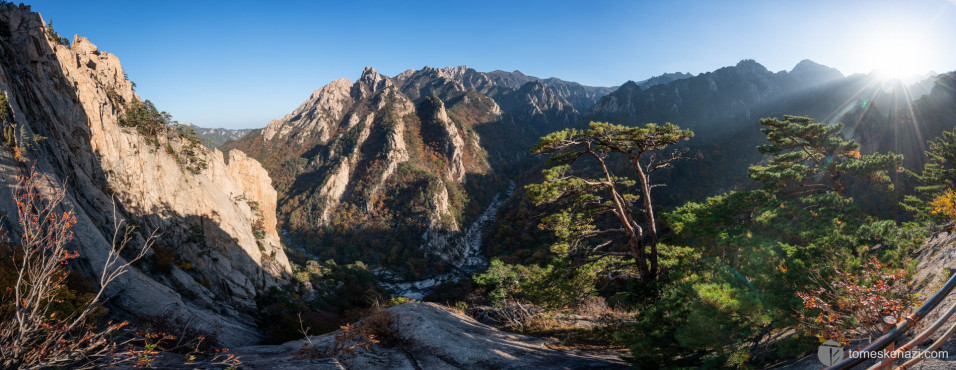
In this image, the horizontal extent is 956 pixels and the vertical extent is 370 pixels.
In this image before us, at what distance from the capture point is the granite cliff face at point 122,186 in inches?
566

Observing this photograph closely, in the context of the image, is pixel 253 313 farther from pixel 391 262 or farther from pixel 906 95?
pixel 906 95

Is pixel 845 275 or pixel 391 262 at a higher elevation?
pixel 845 275

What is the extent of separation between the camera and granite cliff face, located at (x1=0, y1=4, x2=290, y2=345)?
14367 millimetres

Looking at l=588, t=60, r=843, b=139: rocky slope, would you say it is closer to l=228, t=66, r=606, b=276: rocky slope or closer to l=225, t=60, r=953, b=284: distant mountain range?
l=225, t=60, r=953, b=284: distant mountain range

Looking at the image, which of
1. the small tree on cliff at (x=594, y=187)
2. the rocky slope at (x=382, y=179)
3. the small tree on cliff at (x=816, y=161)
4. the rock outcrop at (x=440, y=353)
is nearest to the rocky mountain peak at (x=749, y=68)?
the rocky slope at (x=382, y=179)

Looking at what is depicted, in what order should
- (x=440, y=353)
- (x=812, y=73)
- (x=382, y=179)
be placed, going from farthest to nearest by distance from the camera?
(x=812, y=73)
(x=382, y=179)
(x=440, y=353)

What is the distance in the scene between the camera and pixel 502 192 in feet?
554

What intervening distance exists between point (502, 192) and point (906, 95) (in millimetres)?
130860

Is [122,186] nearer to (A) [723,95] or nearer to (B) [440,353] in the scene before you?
(B) [440,353]

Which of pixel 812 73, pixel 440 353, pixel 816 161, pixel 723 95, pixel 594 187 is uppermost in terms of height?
pixel 812 73

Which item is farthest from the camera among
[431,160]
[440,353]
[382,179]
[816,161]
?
[431,160]

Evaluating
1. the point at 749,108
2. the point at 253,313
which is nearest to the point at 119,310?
the point at 253,313

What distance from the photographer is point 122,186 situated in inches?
1011

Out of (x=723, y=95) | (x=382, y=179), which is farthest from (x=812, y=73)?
(x=382, y=179)
